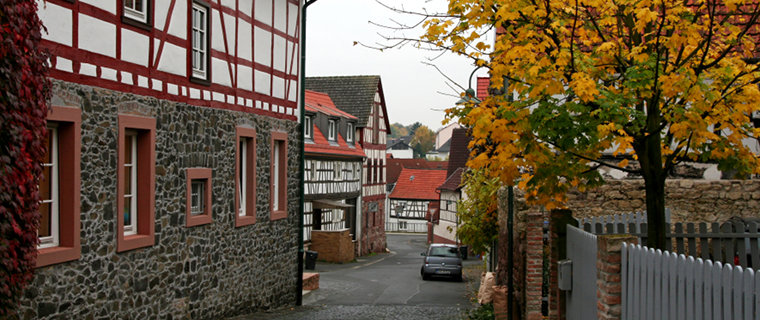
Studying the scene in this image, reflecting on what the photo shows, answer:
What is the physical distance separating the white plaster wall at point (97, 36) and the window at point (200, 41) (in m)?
2.70

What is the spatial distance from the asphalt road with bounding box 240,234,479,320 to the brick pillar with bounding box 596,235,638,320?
9704 millimetres

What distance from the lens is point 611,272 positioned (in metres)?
6.78

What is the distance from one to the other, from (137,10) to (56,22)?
7.23ft

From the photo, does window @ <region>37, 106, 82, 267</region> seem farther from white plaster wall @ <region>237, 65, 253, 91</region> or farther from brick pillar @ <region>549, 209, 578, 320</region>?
brick pillar @ <region>549, 209, 578, 320</region>

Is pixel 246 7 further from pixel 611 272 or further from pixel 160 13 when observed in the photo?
pixel 611 272

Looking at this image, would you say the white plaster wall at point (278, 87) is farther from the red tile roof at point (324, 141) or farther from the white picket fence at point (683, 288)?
the red tile roof at point (324, 141)

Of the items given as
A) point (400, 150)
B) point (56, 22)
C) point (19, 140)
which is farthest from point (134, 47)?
point (400, 150)

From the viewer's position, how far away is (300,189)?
18359mm

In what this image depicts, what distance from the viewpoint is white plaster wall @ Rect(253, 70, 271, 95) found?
51.2ft

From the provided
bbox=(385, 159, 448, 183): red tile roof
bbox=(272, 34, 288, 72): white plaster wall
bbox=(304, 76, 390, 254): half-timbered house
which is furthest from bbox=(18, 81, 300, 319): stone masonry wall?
bbox=(385, 159, 448, 183): red tile roof

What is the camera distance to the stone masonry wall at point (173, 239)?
9.85 meters

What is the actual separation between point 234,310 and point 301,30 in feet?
22.1

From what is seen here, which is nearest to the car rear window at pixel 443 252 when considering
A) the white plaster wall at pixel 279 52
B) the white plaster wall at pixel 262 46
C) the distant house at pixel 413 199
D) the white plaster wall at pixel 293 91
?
the white plaster wall at pixel 293 91

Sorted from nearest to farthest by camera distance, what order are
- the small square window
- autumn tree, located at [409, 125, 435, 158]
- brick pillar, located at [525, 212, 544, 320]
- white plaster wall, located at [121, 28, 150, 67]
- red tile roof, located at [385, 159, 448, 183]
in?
white plaster wall, located at [121, 28, 150, 67] → brick pillar, located at [525, 212, 544, 320] → the small square window → red tile roof, located at [385, 159, 448, 183] → autumn tree, located at [409, 125, 435, 158]
